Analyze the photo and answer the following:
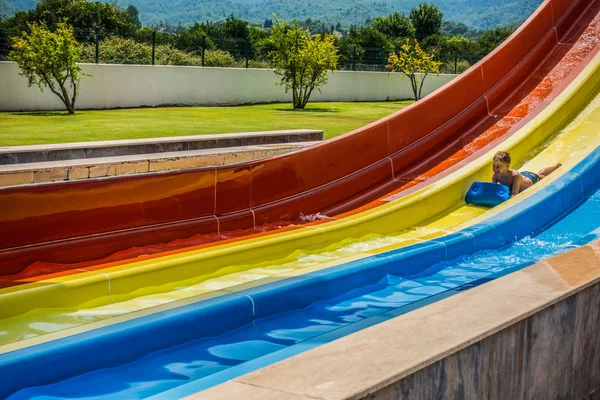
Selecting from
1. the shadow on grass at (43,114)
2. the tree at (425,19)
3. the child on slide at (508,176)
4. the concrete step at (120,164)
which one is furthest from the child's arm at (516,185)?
the tree at (425,19)

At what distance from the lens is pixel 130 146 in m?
9.37

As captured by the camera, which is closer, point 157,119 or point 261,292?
point 261,292

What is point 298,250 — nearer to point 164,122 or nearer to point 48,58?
point 164,122

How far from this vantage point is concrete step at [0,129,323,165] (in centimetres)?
856

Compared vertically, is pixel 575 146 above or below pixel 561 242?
above

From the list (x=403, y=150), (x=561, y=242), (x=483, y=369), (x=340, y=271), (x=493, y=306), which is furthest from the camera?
(x=403, y=150)

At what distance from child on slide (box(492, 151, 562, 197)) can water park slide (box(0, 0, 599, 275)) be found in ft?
2.82

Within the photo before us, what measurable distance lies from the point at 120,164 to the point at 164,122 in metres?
7.35

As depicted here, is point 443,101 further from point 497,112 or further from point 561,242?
point 561,242

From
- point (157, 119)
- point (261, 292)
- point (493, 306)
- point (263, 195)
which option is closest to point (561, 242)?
point (263, 195)

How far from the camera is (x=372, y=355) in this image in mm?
2424

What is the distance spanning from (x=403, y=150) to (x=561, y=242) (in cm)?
199

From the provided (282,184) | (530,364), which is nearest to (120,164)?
(282,184)

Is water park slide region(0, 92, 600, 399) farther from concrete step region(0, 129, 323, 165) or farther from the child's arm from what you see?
concrete step region(0, 129, 323, 165)
